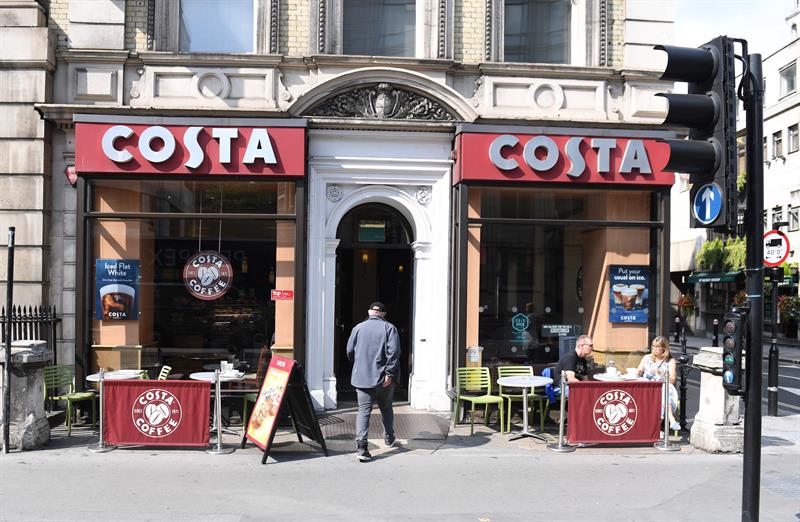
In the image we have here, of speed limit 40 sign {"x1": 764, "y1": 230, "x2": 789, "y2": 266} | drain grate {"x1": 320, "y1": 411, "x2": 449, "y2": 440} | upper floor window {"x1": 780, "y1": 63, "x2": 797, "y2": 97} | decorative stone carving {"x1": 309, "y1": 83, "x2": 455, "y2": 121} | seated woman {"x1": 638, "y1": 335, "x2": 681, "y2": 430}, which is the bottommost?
drain grate {"x1": 320, "y1": 411, "x2": 449, "y2": 440}

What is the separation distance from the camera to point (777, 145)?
35.5 meters

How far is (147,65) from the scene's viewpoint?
35.1ft

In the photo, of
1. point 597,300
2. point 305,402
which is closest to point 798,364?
point 597,300

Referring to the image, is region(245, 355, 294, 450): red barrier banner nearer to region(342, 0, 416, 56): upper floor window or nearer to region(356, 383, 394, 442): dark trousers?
region(356, 383, 394, 442): dark trousers

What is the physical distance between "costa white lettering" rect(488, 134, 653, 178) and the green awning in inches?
956

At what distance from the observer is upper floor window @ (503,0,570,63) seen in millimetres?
11406

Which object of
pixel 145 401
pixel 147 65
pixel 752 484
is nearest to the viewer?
pixel 752 484

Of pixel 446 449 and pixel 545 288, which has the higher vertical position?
pixel 545 288

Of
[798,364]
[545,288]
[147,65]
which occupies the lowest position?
[798,364]

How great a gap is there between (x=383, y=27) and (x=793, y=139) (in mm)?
29809

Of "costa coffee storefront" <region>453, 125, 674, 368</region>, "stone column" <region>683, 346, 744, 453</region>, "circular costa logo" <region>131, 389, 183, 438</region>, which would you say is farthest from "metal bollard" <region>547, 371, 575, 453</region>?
"circular costa logo" <region>131, 389, 183, 438</region>

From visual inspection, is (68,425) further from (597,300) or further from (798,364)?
(798,364)

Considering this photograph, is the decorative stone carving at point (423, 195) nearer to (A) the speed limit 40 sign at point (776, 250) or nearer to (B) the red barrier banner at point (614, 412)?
(B) the red barrier banner at point (614, 412)

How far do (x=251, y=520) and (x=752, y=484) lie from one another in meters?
3.99
